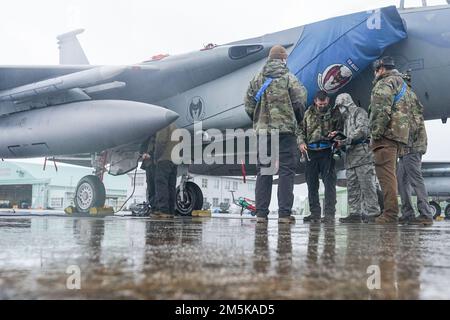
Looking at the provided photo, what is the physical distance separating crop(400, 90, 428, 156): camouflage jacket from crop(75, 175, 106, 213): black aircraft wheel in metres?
5.80

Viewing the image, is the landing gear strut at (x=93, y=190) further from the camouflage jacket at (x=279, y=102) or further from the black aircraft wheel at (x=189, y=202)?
the camouflage jacket at (x=279, y=102)

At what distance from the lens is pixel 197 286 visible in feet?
2.57

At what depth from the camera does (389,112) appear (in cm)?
395

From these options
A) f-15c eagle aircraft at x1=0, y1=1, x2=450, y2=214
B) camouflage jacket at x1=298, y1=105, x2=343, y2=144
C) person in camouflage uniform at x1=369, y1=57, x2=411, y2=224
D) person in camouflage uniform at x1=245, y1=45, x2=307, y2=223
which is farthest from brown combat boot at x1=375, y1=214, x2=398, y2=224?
f-15c eagle aircraft at x1=0, y1=1, x2=450, y2=214

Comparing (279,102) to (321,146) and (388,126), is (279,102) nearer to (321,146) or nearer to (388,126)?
(388,126)

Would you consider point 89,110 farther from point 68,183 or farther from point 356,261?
point 68,183

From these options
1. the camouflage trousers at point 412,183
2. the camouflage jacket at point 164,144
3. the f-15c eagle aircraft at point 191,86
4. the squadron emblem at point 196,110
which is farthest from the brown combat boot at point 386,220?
the squadron emblem at point 196,110

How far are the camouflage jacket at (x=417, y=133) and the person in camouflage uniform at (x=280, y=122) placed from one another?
1.38m

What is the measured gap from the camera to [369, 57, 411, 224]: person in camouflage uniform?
396 centimetres

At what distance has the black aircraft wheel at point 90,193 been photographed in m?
8.31

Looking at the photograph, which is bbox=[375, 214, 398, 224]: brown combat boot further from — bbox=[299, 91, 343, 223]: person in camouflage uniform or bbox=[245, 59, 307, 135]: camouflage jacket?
bbox=[245, 59, 307, 135]: camouflage jacket

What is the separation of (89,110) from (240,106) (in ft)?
7.63

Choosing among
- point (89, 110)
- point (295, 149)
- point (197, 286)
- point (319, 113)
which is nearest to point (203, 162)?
point (89, 110)

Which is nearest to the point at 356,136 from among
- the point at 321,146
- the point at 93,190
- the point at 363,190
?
the point at 321,146
